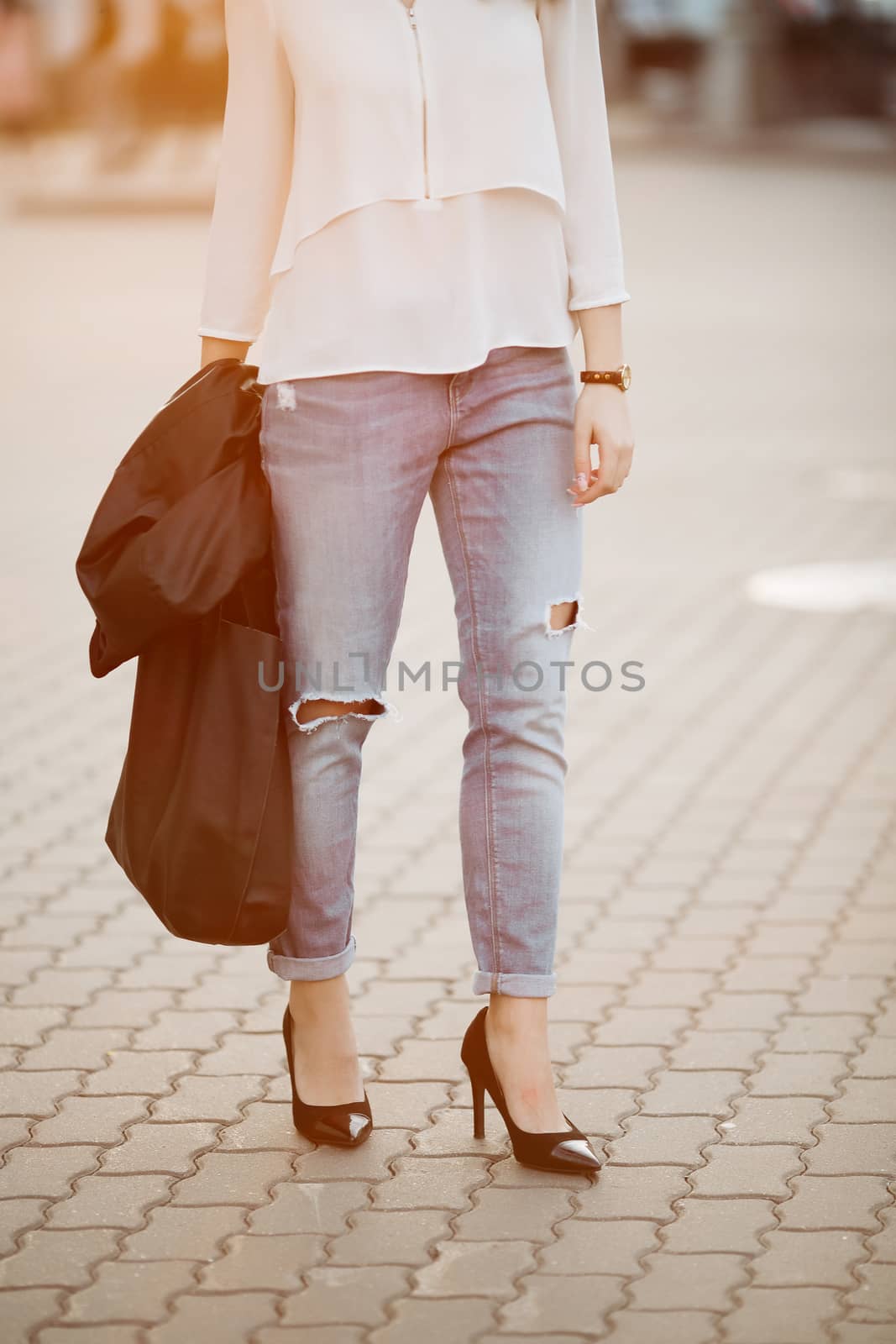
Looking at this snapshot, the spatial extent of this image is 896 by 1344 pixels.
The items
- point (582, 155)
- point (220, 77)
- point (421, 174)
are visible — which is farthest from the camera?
point (220, 77)

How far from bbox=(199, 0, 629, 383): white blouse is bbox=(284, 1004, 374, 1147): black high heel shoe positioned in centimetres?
111

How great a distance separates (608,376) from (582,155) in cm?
33

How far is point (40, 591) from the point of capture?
7633 millimetres

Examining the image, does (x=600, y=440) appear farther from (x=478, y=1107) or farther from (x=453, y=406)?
(x=478, y=1107)

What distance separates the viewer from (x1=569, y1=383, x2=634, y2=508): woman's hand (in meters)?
2.93

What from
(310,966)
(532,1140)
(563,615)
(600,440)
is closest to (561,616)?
(563,615)

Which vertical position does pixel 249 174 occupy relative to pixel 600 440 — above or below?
above

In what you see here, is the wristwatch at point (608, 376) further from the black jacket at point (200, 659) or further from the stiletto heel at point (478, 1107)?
the stiletto heel at point (478, 1107)

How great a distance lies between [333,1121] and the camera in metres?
3.14

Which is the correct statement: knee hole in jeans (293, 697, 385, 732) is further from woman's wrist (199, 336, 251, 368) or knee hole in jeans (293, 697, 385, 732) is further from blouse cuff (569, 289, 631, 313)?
blouse cuff (569, 289, 631, 313)

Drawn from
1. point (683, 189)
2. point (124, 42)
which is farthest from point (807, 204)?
point (124, 42)

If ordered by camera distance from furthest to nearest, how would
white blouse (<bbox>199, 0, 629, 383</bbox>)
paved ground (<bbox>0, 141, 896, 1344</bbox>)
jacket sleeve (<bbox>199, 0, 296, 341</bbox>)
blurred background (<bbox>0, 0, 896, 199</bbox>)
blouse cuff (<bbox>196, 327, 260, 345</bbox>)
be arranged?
blurred background (<bbox>0, 0, 896, 199</bbox>)
blouse cuff (<bbox>196, 327, 260, 345</bbox>)
jacket sleeve (<bbox>199, 0, 296, 341</bbox>)
white blouse (<bbox>199, 0, 629, 383</bbox>)
paved ground (<bbox>0, 141, 896, 1344</bbox>)

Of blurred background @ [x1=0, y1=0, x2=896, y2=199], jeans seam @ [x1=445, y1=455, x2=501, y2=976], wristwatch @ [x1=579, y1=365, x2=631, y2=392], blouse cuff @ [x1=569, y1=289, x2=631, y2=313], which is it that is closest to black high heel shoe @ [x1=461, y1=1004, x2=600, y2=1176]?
jeans seam @ [x1=445, y1=455, x2=501, y2=976]

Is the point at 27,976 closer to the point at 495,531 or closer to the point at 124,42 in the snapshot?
the point at 495,531
